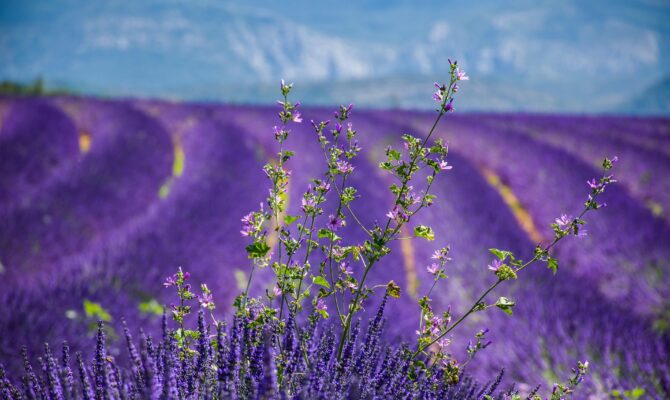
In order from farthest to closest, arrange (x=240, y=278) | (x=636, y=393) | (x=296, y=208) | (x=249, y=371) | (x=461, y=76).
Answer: (x=296, y=208)
(x=240, y=278)
(x=636, y=393)
(x=249, y=371)
(x=461, y=76)

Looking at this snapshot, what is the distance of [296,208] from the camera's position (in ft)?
19.9

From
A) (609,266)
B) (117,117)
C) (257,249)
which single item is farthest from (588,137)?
(257,249)

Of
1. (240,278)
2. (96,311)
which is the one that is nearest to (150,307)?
(96,311)

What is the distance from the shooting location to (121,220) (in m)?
5.29

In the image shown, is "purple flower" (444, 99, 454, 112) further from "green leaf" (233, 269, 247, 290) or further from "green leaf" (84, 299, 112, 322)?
"green leaf" (233, 269, 247, 290)

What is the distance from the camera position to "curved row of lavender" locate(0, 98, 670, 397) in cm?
270

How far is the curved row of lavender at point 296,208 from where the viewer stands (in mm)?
2703

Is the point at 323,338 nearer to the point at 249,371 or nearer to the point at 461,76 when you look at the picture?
the point at 249,371

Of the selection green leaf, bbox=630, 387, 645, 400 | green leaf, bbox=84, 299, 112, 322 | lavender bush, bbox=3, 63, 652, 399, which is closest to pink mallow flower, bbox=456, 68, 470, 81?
lavender bush, bbox=3, 63, 652, 399

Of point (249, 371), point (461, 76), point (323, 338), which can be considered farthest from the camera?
point (323, 338)

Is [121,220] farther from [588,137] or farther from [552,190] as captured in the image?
[588,137]

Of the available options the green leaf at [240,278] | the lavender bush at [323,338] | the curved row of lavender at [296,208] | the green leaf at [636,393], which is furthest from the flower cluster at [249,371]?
the green leaf at [240,278]

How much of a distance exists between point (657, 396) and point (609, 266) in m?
2.49

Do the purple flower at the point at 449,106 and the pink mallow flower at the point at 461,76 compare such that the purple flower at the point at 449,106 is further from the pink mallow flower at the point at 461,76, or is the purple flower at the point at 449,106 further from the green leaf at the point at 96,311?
the green leaf at the point at 96,311
